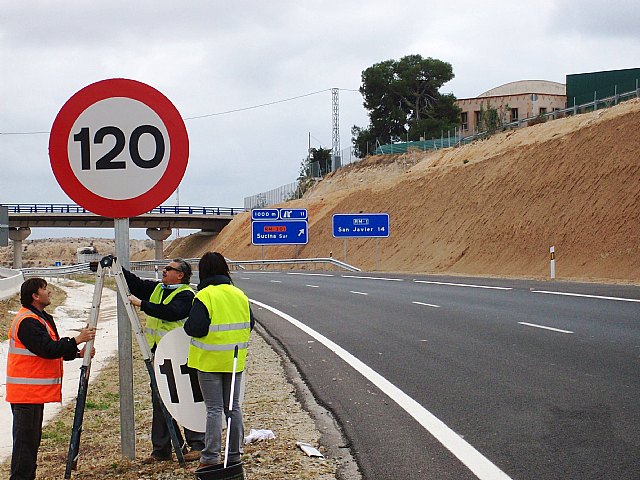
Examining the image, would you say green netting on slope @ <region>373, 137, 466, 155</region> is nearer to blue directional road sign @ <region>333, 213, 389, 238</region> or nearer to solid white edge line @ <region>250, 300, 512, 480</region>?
blue directional road sign @ <region>333, 213, 389, 238</region>

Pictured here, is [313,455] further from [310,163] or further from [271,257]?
[310,163]

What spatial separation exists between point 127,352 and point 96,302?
1.28ft

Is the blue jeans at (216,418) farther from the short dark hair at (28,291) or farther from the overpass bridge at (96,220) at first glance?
the overpass bridge at (96,220)

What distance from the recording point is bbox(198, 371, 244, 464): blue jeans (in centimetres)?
610

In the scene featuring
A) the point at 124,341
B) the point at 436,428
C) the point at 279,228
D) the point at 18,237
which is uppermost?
the point at 18,237

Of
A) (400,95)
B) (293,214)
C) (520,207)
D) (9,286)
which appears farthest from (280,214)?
(400,95)

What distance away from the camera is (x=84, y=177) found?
18.7 feet

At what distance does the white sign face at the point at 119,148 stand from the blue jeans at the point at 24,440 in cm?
172

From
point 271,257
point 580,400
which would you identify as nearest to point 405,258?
point 271,257

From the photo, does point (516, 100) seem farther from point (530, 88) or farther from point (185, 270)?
point (185, 270)

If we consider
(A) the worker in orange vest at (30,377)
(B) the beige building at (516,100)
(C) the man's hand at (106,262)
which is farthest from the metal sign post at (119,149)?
(B) the beige building at (516,100)

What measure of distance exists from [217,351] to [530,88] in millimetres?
87085

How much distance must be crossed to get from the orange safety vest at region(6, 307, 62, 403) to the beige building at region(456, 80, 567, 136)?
2939 inches

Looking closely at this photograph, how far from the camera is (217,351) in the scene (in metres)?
6.18
